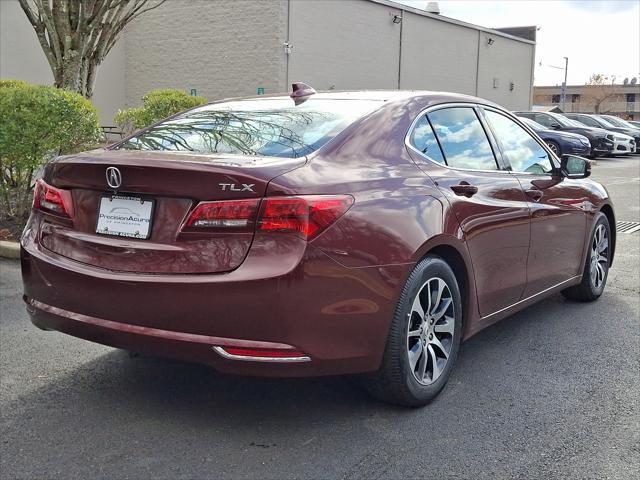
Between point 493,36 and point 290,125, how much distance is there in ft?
109

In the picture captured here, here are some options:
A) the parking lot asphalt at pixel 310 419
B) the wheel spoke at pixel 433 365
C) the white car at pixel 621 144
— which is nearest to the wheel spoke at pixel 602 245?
the parking lot asphalt at pixel 310 419

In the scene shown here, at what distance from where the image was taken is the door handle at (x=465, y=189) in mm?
3969

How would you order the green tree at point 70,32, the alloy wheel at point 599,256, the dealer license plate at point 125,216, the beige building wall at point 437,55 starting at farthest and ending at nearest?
the beige building wall at point 437,55, the green tree at point 70,32, the alloy wheel at point 599,256, the dealer license plate at point 125,216

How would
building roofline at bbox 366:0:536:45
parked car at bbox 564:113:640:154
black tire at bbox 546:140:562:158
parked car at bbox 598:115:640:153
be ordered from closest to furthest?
black tire at bbox 546:140:562:158, parked car at bbox 564:113:640:154, building roofline at bbox 366:0:536:45, parked car at bbox 598:115:640:153

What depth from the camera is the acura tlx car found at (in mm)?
3105

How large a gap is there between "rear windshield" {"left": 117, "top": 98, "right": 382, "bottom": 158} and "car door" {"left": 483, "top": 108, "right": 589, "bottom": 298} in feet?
4.25

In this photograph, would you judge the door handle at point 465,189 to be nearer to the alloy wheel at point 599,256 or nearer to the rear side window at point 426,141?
the rear side window at point 426,141

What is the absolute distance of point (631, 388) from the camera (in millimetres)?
4047

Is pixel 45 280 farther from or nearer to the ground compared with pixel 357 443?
farther from the ground

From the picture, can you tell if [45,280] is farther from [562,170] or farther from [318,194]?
[562,170]

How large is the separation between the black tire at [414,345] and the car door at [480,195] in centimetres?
30

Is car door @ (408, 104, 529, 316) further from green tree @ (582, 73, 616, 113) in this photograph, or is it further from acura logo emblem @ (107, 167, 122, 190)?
green tree @ (582, 73, 616, 113)

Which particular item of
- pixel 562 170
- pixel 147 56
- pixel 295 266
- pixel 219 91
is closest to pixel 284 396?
pixel 295 266

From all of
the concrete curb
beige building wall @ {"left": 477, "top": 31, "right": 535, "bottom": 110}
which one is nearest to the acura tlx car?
the concrete curb
